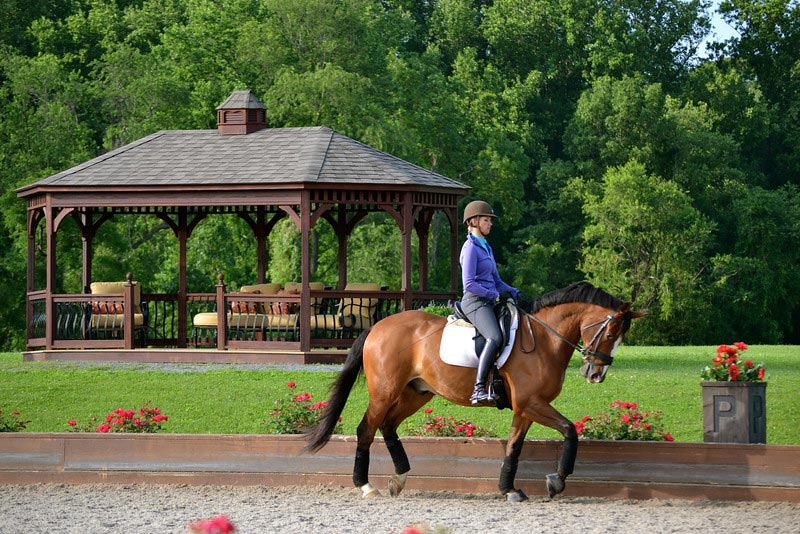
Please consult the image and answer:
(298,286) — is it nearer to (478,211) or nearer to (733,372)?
(478,211)

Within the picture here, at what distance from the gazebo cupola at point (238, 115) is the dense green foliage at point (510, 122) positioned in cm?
1067

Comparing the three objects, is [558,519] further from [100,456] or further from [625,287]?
[625,287]

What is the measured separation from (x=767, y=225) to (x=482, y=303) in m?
35.3

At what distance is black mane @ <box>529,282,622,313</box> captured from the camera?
36.4 ft

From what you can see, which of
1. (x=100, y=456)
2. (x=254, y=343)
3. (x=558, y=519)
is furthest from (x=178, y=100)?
(x=558, y=519)

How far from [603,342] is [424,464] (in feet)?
6.36

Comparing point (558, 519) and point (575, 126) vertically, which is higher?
point (575, 126)

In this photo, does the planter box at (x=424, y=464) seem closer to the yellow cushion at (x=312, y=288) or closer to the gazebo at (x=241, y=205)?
the gazebo at (x=241, y=205)

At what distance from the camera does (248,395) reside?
56.2ft

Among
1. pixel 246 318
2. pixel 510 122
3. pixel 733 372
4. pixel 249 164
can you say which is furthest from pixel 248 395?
pixel 510 122

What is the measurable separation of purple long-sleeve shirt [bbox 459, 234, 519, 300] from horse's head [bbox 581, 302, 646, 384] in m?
0.77

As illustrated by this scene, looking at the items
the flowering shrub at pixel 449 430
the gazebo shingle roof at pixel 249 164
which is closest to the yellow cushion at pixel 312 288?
the gazebo shingle roof at pixel 249 164

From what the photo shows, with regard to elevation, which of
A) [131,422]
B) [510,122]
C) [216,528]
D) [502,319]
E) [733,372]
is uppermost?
[510,122]

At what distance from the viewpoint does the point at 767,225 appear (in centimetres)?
4441
